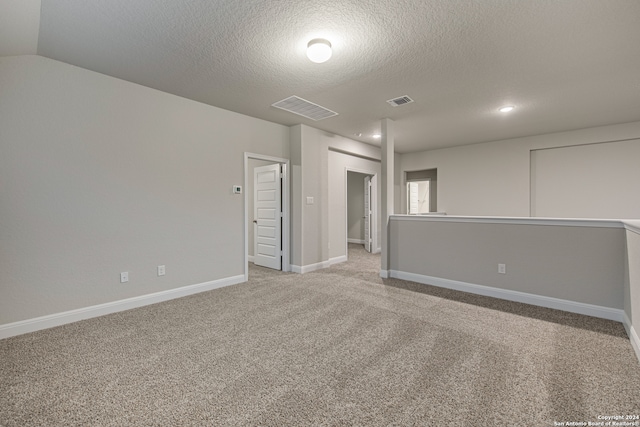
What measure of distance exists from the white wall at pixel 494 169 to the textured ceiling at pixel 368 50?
1022mm

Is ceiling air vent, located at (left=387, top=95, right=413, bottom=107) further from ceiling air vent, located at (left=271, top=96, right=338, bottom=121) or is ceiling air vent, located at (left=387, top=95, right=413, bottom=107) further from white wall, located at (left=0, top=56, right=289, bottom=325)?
white wall, located at (left=0, top=56, right=289, bottom=325)

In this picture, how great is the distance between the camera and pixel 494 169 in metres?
6.34

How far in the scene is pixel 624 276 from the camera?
9.45 ft

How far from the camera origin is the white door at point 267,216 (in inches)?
205

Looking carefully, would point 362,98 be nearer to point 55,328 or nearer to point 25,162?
point 25,162

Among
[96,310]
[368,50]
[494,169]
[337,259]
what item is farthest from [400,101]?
[96,310]

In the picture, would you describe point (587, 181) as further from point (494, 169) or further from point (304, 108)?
point (304, 108)

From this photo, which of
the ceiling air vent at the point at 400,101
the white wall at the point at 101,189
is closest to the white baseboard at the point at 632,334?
the ceiling air vent at the point at 400,101

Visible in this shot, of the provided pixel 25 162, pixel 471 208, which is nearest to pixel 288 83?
pixel 25 162

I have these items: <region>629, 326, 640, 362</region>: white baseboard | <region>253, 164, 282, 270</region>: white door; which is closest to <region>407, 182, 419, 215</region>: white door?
<region>253, 164, 282, 270</region>: white door

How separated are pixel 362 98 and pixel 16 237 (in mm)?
4062

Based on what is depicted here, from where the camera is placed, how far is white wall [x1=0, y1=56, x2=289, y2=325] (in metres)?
2.66

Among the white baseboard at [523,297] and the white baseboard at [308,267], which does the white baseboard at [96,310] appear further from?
the white baseboard at [523,297]

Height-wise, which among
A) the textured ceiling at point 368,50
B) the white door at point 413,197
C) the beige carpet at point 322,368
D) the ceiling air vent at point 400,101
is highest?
the ceiling air vent at point 400,101
